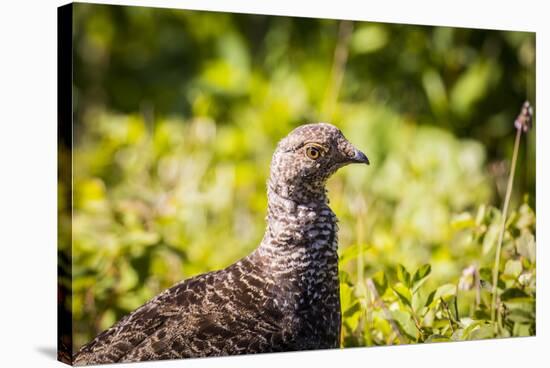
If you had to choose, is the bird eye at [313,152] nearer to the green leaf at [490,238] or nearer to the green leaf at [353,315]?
the green leaf at [353,315]

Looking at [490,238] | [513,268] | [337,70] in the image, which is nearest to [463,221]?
[490,238]

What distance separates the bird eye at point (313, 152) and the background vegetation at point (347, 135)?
0.91m

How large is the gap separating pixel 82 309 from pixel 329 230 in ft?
4.37

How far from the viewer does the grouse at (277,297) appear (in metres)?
5.09

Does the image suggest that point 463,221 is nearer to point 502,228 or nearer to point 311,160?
point 502,228

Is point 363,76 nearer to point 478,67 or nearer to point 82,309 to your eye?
point 478,67

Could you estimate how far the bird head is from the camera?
16.8 feet

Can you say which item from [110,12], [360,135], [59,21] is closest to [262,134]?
[360,135]

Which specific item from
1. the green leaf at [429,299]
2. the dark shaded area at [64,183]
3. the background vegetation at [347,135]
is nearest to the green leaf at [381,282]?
the background vegetation at [347,135]

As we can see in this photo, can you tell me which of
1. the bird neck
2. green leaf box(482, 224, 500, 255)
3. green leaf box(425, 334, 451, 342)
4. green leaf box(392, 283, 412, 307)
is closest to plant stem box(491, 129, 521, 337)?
green leaf box(482, 224, 500, 255)

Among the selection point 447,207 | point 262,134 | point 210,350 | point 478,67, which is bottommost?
point 210,350

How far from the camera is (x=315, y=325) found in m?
5.11

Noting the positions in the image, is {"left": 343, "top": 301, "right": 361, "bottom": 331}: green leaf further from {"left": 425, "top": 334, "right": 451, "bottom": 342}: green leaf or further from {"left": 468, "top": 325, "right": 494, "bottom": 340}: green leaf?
{"left": 468, "top": 325, "right": 494, "bottom": 340}: green leaf

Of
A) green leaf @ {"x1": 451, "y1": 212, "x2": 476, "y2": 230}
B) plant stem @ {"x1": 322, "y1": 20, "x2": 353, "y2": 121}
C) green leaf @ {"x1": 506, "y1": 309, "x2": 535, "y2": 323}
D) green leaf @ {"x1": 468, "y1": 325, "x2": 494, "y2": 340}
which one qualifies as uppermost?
plant stem @ {"x1": 322, "y1": 20, "x2": 353, "y2": 121}
